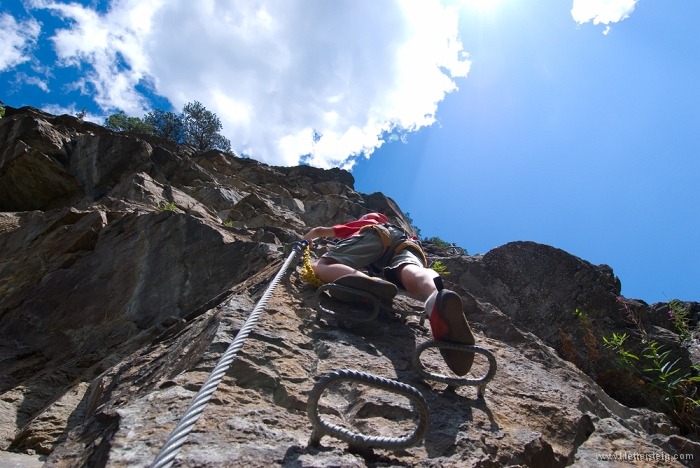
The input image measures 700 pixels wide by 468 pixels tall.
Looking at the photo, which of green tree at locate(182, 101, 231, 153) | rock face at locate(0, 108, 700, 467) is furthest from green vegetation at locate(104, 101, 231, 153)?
rock face at locate(0, 108, 700, 467)

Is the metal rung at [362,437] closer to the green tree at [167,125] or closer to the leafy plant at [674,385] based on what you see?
the leafy plant at [674,385]

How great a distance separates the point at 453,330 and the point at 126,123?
35.2m

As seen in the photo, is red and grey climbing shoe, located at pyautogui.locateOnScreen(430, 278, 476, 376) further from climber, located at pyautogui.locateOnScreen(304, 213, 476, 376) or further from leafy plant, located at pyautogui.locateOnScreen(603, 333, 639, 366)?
leafy plant, located at pyautogui.locateOnScreen(603, 333, 639, 366)

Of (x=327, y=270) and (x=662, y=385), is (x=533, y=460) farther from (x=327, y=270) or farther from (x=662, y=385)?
(x=662, y=385)

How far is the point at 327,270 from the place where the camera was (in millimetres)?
3129

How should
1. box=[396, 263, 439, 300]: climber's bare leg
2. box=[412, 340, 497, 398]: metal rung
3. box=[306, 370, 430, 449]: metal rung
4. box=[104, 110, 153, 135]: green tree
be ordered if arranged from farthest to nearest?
box=[104, 110, 153, 135]: green tree, box=[396, 263, 439, 300]: climber's bare leg, box=[412, 340, 497, 398]: metal rung, box=[306, 370, 430, 449]: metal rung

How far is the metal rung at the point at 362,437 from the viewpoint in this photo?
1318 mm

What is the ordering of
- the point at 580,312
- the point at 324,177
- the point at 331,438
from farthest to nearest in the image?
the point at 324,177
the point at 580,312
the point at 331,438

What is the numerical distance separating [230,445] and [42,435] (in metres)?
1.65

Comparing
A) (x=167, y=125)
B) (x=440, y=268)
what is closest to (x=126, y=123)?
(x=167, y=125)

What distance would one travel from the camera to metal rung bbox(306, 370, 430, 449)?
1318mm

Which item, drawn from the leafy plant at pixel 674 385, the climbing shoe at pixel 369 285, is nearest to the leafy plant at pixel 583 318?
the leafy plant at pixel 674 385

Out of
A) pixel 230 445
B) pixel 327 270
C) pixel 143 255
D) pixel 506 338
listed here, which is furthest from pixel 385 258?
pixel 143 255

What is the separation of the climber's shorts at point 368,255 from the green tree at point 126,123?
3171cm
